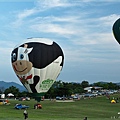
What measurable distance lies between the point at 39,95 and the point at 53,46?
4.54 meters

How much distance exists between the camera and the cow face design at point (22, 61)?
2892 centimetres

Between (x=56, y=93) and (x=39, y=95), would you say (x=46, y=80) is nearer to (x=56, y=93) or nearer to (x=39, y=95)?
(x=39, y=95)

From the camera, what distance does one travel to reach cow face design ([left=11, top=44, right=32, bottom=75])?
1139 inches

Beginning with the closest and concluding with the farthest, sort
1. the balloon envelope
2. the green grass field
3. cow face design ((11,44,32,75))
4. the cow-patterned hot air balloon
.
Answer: the balloon envelope
the green grass field
the cow-patterned hot air balloon
cow face design ((11,44,32,75))

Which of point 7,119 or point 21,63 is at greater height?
point 21,63

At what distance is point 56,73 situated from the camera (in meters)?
29.8

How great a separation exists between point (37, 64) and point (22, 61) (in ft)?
4.72

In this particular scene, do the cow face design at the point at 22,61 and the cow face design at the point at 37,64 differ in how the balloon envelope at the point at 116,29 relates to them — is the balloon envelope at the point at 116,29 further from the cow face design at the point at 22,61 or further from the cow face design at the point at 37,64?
the cow face design at the point at 22,61

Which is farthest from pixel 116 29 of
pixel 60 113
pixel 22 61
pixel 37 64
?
pixel 22 61

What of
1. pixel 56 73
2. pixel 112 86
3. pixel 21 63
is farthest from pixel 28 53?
pixel 112 86

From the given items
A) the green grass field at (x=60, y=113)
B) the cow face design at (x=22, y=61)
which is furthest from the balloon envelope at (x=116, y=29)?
the cow face design at (x=22, y=61)

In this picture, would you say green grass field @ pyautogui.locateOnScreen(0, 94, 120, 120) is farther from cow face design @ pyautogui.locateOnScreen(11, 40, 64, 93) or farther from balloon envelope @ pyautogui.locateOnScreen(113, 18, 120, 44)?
balloon envelope @ pyautogui.locateOnScreen(113, 18, 120, 44)

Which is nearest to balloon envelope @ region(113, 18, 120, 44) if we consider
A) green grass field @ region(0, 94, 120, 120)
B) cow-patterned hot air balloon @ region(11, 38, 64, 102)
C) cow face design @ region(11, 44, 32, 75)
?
green grass field @ region(0, 94, 120, 120)

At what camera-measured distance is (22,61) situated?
95.6 ft
